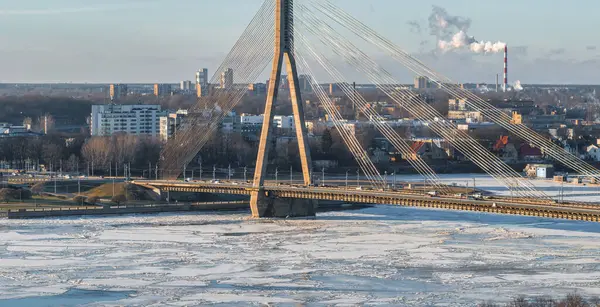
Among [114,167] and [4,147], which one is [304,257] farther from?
[4,147]

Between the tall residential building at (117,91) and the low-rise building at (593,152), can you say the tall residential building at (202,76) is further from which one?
the low-rise building at (593,152)

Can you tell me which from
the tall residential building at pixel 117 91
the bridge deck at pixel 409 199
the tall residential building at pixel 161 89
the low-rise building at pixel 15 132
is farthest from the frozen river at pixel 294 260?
the tall residential building at pixel 161 89

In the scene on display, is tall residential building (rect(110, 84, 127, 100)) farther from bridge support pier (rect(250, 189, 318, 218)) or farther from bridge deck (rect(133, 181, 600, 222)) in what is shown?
bridge support pier (rect(250, 189, 318, 218))

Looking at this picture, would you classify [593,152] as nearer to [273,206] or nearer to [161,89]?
[273,206]

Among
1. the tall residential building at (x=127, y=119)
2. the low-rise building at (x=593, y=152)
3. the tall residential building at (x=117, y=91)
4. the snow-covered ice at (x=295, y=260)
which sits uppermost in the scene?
the tall residential building at (x=117, y=91)

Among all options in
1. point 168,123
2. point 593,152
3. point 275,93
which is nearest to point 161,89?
point 168,123

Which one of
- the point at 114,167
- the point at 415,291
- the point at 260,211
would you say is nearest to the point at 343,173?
the point at 114,167
